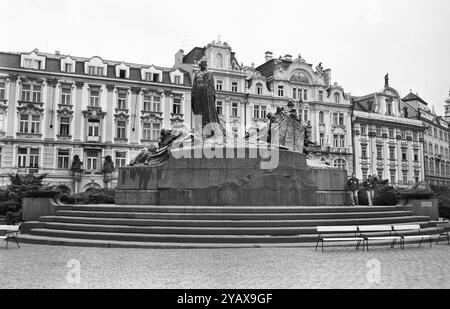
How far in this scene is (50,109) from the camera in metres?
42.5

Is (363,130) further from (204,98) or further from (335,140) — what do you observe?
(204,98)

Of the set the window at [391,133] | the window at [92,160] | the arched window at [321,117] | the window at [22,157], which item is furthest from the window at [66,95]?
the window at [391,133]

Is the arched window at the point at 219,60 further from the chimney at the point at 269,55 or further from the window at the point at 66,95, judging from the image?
the window at the point at 66,95

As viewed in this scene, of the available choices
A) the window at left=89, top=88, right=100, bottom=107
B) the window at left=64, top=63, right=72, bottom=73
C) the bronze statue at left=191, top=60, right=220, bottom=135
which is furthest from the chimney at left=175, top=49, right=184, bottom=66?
the bronze statue at left=191, top=60, right=220, bottom=135

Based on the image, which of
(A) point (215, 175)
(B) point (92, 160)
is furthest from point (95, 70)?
(A) point (215, 175)

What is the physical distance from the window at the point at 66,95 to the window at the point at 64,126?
61.2 inches

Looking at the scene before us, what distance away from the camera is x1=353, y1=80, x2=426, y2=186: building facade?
191 feet

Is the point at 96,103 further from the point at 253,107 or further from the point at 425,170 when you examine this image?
the point at 425,170

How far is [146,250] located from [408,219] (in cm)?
968

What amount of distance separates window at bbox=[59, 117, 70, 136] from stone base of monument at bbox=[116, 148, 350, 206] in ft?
94.2

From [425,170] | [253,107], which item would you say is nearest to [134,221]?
[253,107]

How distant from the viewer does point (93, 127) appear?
44219 millimetres

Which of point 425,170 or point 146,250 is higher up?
point 425,170

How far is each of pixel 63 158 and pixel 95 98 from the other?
6.74 metres
